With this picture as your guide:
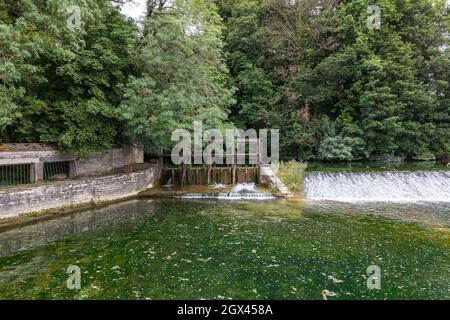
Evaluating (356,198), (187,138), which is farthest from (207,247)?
(356,198)

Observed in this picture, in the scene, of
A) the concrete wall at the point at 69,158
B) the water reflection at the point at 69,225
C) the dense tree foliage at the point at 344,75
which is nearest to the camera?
the water reflection at the point at 69,225

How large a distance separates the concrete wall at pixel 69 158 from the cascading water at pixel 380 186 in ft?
30.3

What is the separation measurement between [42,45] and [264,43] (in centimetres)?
1736

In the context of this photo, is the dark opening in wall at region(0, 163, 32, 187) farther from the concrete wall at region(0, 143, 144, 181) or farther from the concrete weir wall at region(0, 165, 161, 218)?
the concrete weir wall at region(0, 165, 161, 218)

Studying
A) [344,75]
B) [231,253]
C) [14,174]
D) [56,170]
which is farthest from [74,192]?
[344,75]

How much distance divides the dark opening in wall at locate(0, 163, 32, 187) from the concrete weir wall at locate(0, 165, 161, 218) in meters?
1.08

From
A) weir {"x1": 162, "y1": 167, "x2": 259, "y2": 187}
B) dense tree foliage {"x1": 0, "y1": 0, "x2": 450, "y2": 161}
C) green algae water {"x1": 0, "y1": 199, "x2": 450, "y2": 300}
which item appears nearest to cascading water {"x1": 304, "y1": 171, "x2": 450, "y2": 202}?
green algae water {"x1": 0, "y1": 199, "x2": 450, "y2": 300}

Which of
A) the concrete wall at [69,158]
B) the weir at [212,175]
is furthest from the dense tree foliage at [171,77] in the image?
the weir at [212,175]

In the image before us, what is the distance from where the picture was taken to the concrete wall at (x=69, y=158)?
1173 centimetres

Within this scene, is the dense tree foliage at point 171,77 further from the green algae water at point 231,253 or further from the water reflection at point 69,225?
the green algae water at point 231,253

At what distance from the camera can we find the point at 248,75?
24.6 meters

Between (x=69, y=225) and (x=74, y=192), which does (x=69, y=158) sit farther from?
(x=69, y=225)

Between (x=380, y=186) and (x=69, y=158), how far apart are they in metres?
13.7

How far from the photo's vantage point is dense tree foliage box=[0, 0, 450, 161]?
12969 mm
